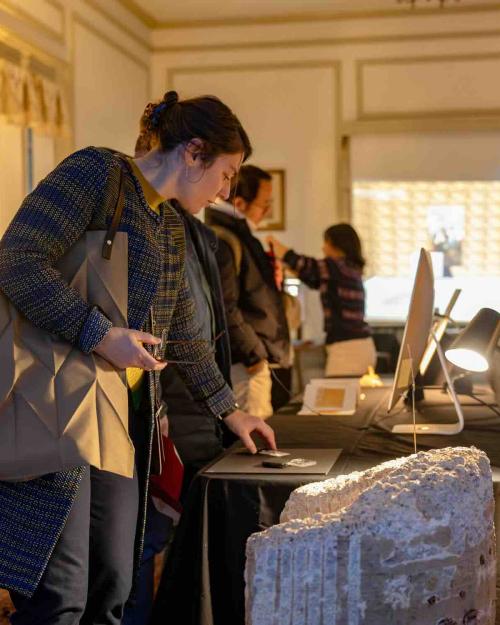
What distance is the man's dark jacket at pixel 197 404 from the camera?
2.25 m

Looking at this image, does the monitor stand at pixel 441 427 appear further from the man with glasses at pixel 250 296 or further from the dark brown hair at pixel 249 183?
the dark brown hair at pixel 249 183

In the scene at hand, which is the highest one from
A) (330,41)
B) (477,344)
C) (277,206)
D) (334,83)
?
(330,41)

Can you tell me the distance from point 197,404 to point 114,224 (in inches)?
27.9

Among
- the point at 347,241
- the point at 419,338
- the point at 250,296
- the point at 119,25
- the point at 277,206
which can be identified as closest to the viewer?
the point at 419,338

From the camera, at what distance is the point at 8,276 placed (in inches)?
59.6

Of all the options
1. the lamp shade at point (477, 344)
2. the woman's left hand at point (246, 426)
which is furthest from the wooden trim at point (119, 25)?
the woman's left hand at point (246, 426)

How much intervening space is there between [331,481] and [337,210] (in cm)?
544

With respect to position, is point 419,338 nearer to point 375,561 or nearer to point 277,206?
point 375,561

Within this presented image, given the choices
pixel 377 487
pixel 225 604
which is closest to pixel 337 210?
pixel 225 604

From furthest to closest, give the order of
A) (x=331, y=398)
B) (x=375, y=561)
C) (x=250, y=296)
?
1. (x=250, y=296)
2. (x=331, y=398)
3. (x=375, y=561)

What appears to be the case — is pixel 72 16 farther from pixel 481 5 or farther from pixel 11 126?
pixel 481 5

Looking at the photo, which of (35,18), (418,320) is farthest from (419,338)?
(35,18)

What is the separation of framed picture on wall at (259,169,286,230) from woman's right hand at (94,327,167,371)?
17.6 ft

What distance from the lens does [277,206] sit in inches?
271
